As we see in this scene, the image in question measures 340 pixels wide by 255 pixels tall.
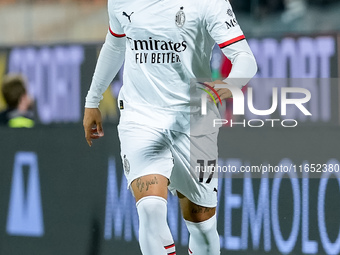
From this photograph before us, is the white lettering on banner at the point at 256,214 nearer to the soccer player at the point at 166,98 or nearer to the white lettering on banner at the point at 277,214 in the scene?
the white lettering on banner at the point at 277,214

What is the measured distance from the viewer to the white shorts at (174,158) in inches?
167

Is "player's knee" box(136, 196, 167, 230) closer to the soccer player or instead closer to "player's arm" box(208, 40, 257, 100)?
the soccer player

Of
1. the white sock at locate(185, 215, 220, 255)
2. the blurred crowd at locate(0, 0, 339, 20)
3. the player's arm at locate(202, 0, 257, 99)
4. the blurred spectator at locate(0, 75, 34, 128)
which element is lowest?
the white sock at locate(185, 215, 220, 255)

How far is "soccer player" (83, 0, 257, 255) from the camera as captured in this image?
4.14 metres

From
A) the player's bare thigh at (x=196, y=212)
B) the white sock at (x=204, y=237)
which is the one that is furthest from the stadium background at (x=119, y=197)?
the player's bare thigh at (x=196, y=212)

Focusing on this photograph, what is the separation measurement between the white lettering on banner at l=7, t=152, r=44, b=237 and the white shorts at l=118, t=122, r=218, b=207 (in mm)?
1635

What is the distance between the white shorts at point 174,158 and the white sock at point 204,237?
13cm

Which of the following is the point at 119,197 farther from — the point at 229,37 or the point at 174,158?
the point at 229,37

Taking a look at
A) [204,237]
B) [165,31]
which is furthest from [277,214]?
[165,31]

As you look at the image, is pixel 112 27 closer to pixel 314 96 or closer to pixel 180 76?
pixel 180 76

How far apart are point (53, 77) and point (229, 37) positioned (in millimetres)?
7907

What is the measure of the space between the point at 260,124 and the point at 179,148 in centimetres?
154

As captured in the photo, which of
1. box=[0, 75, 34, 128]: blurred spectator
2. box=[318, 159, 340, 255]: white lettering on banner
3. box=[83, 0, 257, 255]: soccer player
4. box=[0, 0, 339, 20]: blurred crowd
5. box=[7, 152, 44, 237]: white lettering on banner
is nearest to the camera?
box=[83, 0, 257, 255]: soccer player

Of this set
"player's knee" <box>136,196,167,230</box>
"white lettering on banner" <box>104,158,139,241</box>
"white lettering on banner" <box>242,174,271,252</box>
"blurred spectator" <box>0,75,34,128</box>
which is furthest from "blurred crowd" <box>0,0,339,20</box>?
"player's knee" <box>136,196,167,230</box>
